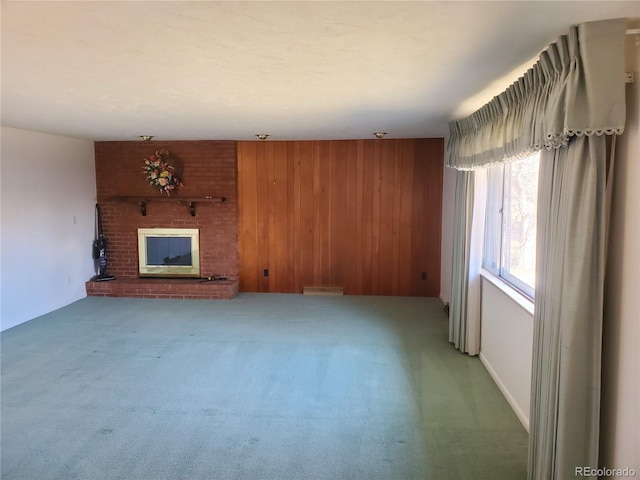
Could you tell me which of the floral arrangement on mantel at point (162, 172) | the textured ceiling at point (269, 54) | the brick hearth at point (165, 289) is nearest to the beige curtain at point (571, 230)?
the textured ceiling at point (269, 54)

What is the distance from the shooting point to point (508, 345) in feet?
10.2

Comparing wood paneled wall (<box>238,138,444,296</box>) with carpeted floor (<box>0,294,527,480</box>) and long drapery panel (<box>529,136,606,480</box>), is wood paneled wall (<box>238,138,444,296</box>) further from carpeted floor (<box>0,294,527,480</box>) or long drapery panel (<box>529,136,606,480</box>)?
long drapery panel (<box>529,136,606,480</box>)

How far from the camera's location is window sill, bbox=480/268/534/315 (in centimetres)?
281

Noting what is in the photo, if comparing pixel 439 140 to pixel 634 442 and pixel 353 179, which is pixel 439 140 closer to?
pixel 353 179

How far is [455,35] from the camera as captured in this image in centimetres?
177

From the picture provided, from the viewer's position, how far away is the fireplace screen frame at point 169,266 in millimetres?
6164

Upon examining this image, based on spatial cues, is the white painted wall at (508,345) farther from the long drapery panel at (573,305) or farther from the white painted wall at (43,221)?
the white painted wall at (43,221)

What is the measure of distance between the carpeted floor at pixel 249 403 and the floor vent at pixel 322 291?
1155mm

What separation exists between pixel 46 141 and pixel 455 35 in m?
5.12

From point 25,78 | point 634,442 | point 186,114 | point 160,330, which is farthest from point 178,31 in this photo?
point 160,330

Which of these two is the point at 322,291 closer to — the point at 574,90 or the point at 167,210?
the point at 167,210

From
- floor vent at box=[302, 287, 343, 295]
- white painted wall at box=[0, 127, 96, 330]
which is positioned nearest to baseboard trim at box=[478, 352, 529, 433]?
floor vent at box=[302, 287, 343, 295]

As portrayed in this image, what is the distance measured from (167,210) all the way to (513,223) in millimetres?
4668

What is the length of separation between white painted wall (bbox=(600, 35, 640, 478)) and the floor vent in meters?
4.38
